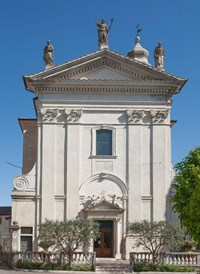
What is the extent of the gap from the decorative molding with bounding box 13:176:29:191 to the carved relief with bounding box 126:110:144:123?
28.7 feet

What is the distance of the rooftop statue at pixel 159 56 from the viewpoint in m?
44.7

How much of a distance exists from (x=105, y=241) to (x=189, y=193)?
22.6ft

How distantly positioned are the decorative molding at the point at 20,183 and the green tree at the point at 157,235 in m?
9.63

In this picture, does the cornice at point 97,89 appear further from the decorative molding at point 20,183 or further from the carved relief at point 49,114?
the decorative molding at point 20,183

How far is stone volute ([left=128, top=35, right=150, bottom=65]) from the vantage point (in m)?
49.7

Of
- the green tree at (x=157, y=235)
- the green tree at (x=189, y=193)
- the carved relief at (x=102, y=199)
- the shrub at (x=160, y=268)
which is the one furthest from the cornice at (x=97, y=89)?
the shrub at (x=160, y=268)

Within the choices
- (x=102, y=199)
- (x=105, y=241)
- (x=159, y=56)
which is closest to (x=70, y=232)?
(x=102, y=199)

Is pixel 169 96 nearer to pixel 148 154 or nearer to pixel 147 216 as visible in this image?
pixel 148 154

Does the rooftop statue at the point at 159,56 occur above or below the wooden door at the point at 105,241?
above

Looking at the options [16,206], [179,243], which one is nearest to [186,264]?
[179,243]

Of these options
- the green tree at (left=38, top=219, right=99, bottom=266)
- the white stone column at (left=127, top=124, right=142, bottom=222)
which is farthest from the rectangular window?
the green tree at (left=38, top=219, right=99, bottom=266)

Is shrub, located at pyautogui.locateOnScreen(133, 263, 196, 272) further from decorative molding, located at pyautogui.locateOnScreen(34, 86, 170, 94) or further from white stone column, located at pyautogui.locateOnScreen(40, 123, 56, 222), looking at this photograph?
decorative molding, located at pyautogui.locateOnScreen(34, 86, 170, 94)

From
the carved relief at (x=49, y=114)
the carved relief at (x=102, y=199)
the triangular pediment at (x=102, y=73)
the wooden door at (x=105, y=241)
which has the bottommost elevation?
the wooden door at (x=105, y=241)

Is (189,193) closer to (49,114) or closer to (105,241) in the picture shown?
(105,241)
